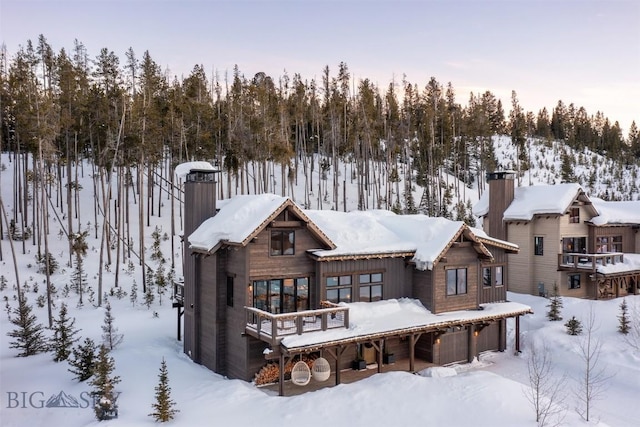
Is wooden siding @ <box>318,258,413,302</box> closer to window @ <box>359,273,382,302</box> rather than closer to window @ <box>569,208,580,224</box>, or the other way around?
window @ <box>359,273,382,302</box>

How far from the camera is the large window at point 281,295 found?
16.4 m

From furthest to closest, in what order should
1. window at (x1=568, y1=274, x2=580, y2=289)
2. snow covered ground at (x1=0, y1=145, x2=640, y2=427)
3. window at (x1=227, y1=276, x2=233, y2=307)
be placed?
window at (x1=568, y1=274, x2=580, y2=289) < window at (x1=227, y1=276, x2=233, y2=307) < snow covered ground at (x1=0, y1=145, x2=640, y2=427)

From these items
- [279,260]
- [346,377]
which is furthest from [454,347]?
[279,260]

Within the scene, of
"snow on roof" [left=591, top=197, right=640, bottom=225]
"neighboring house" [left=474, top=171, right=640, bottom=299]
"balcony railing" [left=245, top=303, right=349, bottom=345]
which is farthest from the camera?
"snow on roof" [left=591, top=197, right=640, bottom=225]

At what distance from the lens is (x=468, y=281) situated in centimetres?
1995

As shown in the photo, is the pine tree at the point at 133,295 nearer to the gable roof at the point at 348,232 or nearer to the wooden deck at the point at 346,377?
the gable roof at the point at 348,232

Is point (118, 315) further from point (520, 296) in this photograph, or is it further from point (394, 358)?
point (520, 296)

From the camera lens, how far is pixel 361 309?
17.7 metres

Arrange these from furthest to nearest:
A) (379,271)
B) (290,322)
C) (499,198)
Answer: (499,198) < (379,271) < (290,322)

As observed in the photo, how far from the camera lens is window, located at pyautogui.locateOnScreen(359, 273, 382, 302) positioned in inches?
723

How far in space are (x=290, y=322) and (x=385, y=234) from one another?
6099 millimetres

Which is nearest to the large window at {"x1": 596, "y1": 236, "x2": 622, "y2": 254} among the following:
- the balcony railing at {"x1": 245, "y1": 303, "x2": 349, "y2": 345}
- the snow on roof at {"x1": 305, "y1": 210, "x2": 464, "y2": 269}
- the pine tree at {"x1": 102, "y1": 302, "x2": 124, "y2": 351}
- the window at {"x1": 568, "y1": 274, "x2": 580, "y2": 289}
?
the window at {"x1": 568, "y1": 274, "x2": 580, "y2": 289}

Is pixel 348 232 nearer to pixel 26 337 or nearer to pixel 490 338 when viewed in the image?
pixel 490 338

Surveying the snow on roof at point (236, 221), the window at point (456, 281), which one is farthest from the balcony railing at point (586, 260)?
the snow on roof at point (236, 221)
